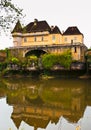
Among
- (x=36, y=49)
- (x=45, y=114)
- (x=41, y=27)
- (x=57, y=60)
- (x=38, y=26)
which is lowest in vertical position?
(x=45, y=114)

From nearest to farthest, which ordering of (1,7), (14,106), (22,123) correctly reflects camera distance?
(1,7) → (22,123) → (14,106)

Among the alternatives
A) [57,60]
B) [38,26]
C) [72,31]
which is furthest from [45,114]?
[38,26]

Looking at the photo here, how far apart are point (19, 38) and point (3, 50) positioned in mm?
5469

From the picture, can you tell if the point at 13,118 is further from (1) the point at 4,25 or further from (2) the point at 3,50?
(2) the point at 3,50

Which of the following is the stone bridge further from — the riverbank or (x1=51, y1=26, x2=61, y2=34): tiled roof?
the riverbank

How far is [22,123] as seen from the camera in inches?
511

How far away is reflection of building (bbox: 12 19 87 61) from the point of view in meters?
45.8

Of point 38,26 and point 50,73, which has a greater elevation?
point 38,26

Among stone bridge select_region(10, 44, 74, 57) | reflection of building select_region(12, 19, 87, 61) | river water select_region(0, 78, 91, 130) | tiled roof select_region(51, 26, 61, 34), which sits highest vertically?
tiled roof select_region(51, 26, 61, 34)

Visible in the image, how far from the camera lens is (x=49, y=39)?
48531 mm

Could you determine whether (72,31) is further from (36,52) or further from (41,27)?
(36,52)

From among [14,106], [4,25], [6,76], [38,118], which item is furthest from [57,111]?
[6,76]

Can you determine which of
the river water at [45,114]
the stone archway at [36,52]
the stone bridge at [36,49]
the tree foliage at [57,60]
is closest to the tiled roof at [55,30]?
the stone bridge at [36,49]

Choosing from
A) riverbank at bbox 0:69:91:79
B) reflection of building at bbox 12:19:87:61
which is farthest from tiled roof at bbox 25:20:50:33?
riverbank at bbox 0:69:91:79
